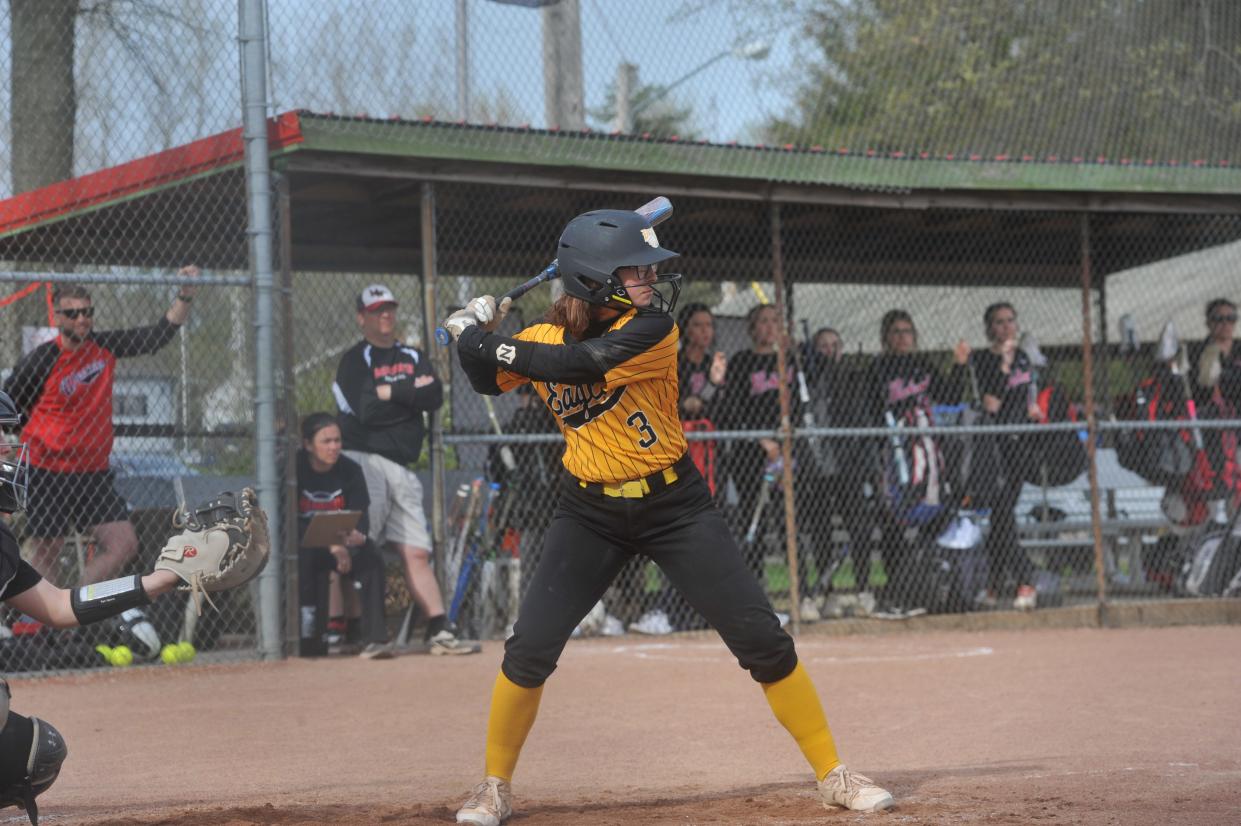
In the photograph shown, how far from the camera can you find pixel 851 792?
4.25m

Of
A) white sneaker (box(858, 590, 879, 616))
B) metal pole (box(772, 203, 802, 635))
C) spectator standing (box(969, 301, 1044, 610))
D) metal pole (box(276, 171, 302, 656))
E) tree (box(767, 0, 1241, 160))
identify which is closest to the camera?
metal pole (box(276, 171, 302, 656))

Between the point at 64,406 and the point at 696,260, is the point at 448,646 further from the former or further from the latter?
the point at 696,260

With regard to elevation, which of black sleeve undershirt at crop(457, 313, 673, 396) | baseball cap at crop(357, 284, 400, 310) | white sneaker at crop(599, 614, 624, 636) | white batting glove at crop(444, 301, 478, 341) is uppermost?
baseball cap at crop(357, 284, 400, 310)

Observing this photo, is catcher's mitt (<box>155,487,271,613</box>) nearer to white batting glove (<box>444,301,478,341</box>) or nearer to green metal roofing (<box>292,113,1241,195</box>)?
white batting glove (<box>444,301,478,341</box>)

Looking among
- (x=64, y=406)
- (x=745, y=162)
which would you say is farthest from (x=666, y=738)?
(x=745, y=162)

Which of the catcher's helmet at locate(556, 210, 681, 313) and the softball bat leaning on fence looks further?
the softball bat leaning on fence

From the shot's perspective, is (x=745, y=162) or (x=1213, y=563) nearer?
(x=745, y=162)

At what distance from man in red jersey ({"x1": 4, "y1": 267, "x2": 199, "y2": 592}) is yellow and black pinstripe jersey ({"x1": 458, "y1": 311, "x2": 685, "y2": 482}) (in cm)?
402

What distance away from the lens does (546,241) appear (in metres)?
11.2

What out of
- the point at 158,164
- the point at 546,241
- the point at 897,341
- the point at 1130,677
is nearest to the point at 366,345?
the point at 158,164

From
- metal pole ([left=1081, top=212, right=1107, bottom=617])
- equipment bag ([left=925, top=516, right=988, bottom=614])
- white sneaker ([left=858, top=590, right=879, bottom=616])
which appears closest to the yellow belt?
white sneaker ([left=858, top=590, right=879, bottom=616])

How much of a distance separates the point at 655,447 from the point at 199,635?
5.60 m

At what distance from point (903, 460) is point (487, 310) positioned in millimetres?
6230

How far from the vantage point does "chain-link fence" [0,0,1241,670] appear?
8602mm
